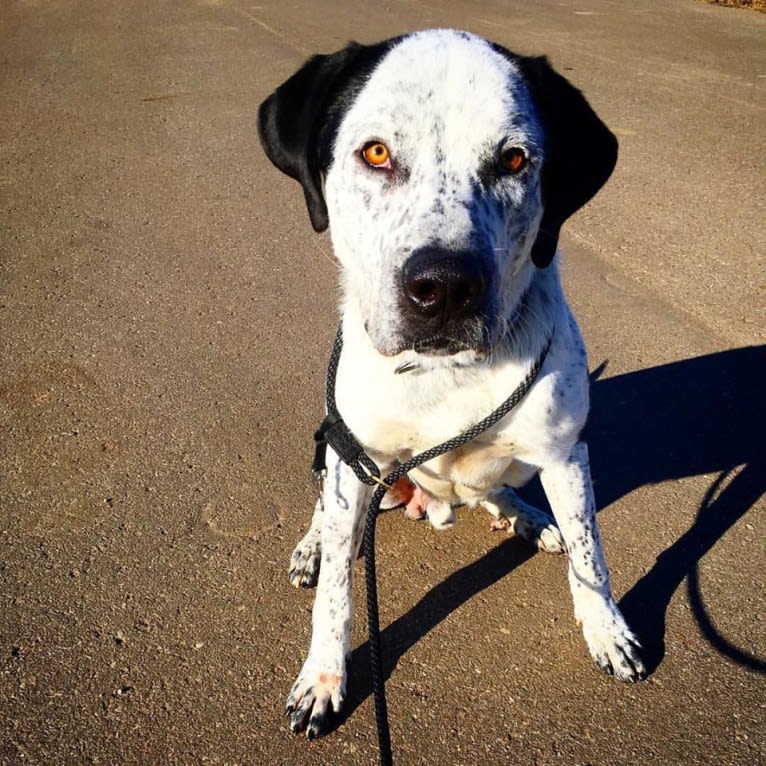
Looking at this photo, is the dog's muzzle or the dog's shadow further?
the dog's shadow

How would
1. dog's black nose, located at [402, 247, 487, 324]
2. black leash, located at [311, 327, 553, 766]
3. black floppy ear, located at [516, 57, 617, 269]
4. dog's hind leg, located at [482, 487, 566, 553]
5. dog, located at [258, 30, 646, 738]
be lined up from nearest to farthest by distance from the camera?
1. dog's black nose, located at [402, 247, 487, 324]
2. dog, located at [258, 30, 646, 738]
3. black leash, located at [311, 327, 553, 766]
4. black floppy ear, located at [516, 57, 617, 269]
5. dog's hind leg, located at [482, 487, 566, 553]

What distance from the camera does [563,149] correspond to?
241cm

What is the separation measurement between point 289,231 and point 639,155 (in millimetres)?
3129

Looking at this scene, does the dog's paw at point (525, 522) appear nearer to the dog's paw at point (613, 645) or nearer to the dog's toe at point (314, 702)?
the dog's paw at point (613, 645)

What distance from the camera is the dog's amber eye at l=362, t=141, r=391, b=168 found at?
2.26 meters

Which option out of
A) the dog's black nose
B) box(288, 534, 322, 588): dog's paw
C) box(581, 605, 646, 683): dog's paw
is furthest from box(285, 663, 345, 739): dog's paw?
the dog's black nose

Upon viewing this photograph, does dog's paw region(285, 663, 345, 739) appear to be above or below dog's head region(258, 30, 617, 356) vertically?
below

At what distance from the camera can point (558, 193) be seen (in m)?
2.44

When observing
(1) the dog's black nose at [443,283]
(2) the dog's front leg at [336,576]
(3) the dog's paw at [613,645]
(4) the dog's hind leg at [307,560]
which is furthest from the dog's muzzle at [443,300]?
(3) the dog's paw at [613,645]

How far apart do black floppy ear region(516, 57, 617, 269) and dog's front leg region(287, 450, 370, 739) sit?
0.98 meters

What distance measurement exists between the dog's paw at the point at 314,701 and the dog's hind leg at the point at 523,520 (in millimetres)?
1026

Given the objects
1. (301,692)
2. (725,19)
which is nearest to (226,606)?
(301,692)

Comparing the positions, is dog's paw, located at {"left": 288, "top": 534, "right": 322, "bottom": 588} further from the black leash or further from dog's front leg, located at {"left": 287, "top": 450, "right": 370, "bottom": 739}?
the black leash

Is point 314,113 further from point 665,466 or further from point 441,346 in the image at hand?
point 665,466
